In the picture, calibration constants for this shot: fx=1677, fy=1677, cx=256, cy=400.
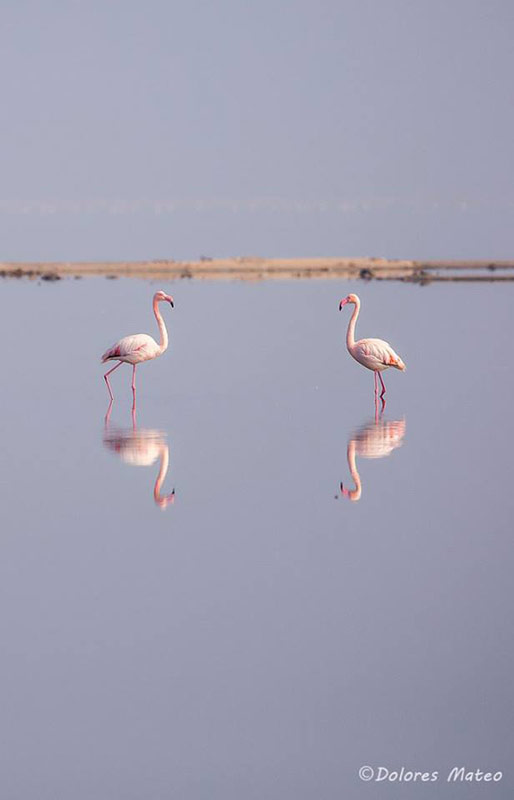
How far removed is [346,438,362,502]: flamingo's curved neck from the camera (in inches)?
376

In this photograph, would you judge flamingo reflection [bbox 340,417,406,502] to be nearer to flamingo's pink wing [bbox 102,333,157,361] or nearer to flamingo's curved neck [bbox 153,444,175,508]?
flamingo's curved neck [bbox 153,444,175,508]

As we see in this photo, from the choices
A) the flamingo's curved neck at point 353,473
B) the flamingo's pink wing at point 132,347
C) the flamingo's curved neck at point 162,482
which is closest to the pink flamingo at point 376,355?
the flamingo's pink wing at point 132,347

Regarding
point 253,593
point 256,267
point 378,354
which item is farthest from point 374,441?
point 256,267

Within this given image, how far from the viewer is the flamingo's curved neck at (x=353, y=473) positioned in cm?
955

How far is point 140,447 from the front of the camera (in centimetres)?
1143

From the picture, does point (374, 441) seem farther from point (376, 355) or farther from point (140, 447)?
point (376, 355)

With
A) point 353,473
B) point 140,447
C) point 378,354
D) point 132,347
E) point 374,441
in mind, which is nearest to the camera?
point 353,473

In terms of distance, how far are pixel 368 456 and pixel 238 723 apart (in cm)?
536

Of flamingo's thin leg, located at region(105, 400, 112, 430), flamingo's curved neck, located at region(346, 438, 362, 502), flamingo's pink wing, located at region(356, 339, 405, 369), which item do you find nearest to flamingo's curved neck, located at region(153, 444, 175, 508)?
flamingo's curved neck, located at region(346, 438, 362, 502)

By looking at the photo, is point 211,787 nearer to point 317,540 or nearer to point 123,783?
point 123,783

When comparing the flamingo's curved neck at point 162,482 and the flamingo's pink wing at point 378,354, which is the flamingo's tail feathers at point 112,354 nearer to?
the flamingo's pink wing at point 378,354

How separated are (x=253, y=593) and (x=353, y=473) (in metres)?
3.06

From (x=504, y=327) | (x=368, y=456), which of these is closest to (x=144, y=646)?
(x=368, y=456)

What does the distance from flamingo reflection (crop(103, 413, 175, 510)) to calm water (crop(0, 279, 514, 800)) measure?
4 cm
